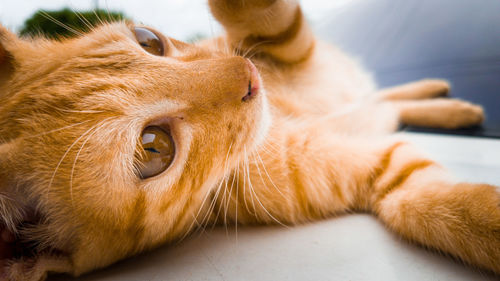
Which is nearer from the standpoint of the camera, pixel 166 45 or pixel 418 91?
pixel 166 45

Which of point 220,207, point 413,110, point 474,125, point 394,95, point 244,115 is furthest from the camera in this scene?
point 394,95

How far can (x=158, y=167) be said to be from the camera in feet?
2.28

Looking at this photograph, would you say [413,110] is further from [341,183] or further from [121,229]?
[121,229]

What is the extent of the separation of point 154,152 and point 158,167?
0.13ft

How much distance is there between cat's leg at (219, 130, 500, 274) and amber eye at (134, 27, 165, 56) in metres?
0.44

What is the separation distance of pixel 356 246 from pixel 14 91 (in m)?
0.89

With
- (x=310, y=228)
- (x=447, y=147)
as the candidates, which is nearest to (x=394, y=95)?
(x=447, y=147)

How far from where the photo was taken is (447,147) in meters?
1.33

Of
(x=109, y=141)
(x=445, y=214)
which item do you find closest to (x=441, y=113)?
(x=445, y=214)

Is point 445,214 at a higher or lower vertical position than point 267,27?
lower

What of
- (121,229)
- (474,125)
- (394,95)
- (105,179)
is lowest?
(121,229)

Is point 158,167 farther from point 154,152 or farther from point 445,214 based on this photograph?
point 445,214

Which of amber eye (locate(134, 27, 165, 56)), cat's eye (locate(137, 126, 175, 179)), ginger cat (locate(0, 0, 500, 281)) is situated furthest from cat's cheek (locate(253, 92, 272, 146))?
amber eye (locate(134, 27, 165, 56))

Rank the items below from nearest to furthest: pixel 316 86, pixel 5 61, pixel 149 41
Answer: pixel 5 61 → pixel 149 41 → pixel 316 86
